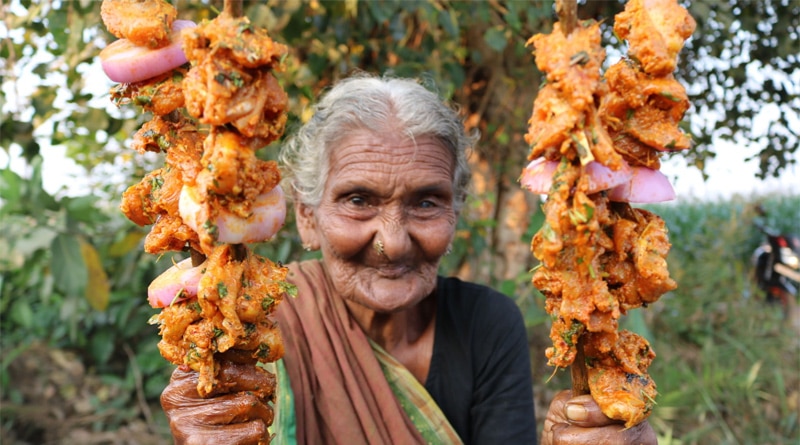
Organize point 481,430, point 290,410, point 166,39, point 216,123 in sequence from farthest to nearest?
point 481,430 < point 290,410 < point 166,39 < point 216,123

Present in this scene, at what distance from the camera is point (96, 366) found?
4664 mm

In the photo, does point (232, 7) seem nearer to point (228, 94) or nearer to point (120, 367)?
point (228, 94)

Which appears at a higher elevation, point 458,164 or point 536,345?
point 458,164

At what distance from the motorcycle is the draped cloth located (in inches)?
269

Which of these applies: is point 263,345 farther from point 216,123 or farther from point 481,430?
point 481,430

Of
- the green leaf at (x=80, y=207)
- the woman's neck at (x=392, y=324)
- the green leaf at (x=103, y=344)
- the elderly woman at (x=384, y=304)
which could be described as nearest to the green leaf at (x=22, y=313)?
the green leaf at (x=103, y=344)

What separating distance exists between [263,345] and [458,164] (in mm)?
1103

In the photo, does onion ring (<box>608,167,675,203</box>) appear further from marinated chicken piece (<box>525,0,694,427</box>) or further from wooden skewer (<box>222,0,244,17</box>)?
wooden skewer (<box>222,0,244,17</box>)

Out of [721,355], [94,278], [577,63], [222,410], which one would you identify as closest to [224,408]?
[222,410]

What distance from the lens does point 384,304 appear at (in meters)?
1.93

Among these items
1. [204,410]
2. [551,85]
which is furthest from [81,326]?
[551,85]

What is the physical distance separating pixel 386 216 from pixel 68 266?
5.96 feet

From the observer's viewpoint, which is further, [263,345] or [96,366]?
[96,366]

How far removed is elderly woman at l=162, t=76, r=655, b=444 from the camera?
6.26 feet
